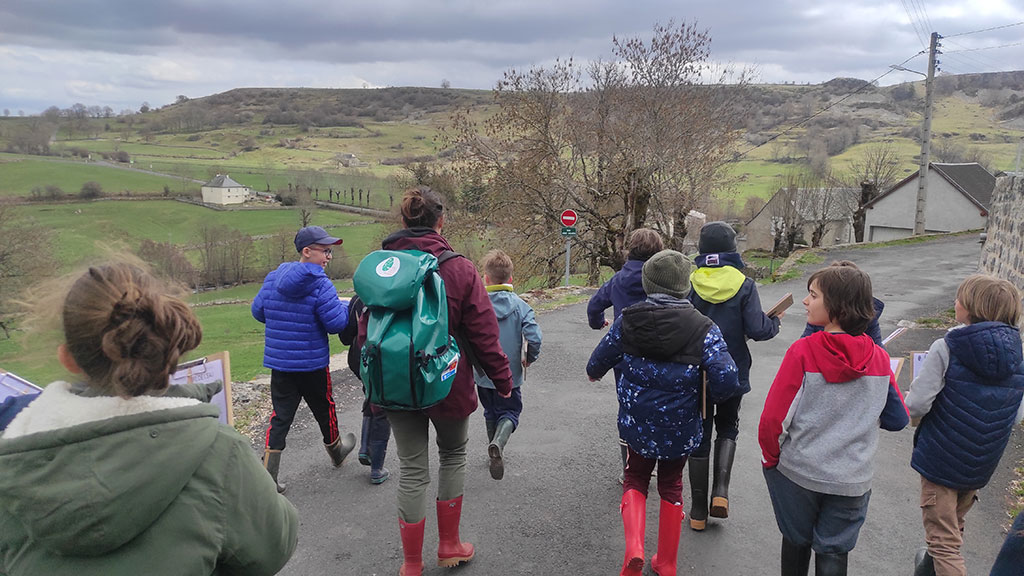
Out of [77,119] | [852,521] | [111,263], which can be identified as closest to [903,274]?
[852,521]

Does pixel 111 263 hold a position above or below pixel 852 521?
above

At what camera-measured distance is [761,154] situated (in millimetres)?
91375

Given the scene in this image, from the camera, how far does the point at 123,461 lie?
141cm

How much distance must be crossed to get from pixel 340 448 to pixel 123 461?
3.51m

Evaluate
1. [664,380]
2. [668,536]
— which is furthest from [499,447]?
[664,380]

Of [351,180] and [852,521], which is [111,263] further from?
[351,180]

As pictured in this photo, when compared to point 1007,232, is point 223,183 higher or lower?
higher

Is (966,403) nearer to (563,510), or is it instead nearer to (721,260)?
(721,260)

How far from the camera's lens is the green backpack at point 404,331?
289 cm

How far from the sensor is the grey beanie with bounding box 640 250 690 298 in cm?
322

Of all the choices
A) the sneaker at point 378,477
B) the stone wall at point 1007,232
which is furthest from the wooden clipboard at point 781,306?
the stone wall at point 1007,232

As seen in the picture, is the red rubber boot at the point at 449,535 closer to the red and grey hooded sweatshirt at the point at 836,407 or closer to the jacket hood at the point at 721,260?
the red and grey hooded sweatshirt at the point at 836,407

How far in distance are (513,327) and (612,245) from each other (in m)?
17.5

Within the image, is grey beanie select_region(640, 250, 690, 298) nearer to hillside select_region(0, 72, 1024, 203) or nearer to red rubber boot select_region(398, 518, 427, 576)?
red rubber boot select_region(398, 518, 427, 576)
